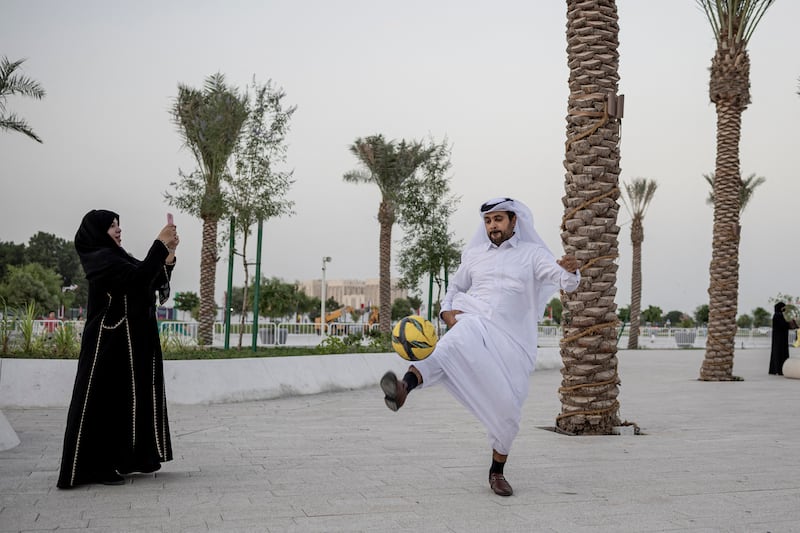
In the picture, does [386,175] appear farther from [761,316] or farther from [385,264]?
[761,316]

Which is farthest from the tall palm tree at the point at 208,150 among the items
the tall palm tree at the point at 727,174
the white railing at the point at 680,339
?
the white railing at the point at 680,339

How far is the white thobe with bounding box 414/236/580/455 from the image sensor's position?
16.6 ft

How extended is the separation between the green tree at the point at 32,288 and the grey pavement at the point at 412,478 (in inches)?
2239

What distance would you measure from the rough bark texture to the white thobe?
A: 13211 mm

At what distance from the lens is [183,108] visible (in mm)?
25812

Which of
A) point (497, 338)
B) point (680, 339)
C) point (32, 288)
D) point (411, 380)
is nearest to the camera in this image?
point (411, 380)

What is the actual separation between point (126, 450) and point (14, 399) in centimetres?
584

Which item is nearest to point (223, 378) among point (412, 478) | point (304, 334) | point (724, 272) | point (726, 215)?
point (412, 478)

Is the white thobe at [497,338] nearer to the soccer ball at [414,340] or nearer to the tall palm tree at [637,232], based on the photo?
the soccer ball at [414,340]

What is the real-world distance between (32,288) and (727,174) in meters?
59.4

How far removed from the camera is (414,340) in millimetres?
5055

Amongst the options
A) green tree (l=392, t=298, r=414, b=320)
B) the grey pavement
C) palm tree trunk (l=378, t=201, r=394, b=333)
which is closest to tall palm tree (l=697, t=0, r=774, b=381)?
the grey pavement

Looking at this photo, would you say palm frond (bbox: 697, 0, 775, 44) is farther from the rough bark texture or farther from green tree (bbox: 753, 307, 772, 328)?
green tree (bbox: 753, 307, 772, 328)

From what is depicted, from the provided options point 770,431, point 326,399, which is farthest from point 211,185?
point 770,431
